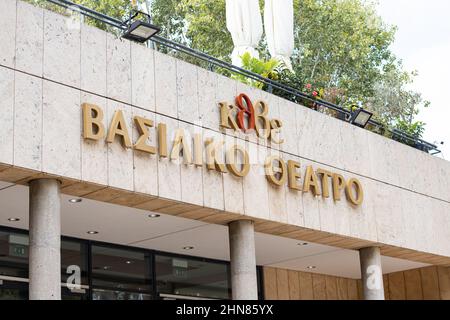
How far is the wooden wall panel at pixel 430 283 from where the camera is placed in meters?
17.9

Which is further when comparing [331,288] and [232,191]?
[331,288]

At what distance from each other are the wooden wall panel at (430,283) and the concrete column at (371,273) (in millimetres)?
3360

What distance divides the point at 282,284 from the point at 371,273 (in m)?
2.80

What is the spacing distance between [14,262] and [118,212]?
190cm

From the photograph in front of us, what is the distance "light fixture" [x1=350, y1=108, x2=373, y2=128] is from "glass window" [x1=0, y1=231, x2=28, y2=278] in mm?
6637

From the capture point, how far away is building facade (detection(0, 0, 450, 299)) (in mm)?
9805

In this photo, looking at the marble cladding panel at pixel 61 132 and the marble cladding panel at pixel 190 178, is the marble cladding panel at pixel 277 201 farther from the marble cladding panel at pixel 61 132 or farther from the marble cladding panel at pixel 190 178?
the marble cladding panel at pixel 61 132

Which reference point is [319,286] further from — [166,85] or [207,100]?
[166,85]

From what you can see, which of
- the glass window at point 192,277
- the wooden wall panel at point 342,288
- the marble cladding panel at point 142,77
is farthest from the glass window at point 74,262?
the wooden wall panel at point 342,288

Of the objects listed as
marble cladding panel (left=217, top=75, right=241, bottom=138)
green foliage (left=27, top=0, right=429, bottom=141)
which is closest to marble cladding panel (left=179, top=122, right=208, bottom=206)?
marble cladding panel (left=217, top=75, right=241, bottom=138)

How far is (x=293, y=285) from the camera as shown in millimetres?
17438

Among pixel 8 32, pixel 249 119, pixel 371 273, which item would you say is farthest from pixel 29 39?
pixel 371 273
